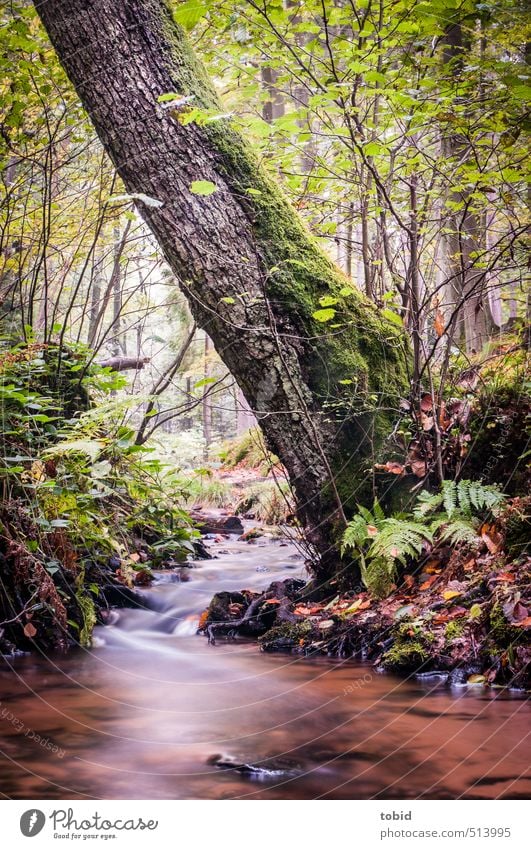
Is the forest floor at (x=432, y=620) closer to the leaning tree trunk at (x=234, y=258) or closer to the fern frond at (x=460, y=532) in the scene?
the fern frond at (x=460, y=532)

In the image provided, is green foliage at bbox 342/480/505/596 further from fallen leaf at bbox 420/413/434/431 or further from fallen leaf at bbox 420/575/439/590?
fallen leaf at bbox 420/413/434/431

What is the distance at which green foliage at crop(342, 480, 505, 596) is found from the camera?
326cm

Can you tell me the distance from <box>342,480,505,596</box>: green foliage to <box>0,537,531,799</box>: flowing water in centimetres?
60

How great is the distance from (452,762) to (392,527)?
1.49 meters

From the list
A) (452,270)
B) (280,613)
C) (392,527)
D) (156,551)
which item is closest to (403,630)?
(392,527)

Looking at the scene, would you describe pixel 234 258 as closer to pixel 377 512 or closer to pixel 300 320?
pixel 300 320

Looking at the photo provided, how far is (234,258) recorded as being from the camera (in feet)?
12.8

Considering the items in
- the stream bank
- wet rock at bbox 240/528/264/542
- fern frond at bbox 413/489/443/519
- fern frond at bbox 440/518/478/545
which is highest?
fern frond at bbox 413/489/443/519

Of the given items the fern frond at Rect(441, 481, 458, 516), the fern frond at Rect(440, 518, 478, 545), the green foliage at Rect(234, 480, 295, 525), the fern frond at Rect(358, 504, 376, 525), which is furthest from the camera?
the green foliage at Rect(234, 480, 295, 525)

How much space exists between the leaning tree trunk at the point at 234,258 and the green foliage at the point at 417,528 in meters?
0.24

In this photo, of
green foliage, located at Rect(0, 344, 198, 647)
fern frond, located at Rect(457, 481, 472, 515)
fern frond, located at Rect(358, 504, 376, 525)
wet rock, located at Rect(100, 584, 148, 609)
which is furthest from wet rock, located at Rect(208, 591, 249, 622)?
fern frond, located at Rect(457, 481, 472, 515)

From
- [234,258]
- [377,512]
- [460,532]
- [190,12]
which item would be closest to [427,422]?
[377,512]

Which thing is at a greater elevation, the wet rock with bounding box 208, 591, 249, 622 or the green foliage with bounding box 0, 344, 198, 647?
the green foliage with bounding box 0, 344, 198, 647

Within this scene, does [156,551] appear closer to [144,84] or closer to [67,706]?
[67,706]
